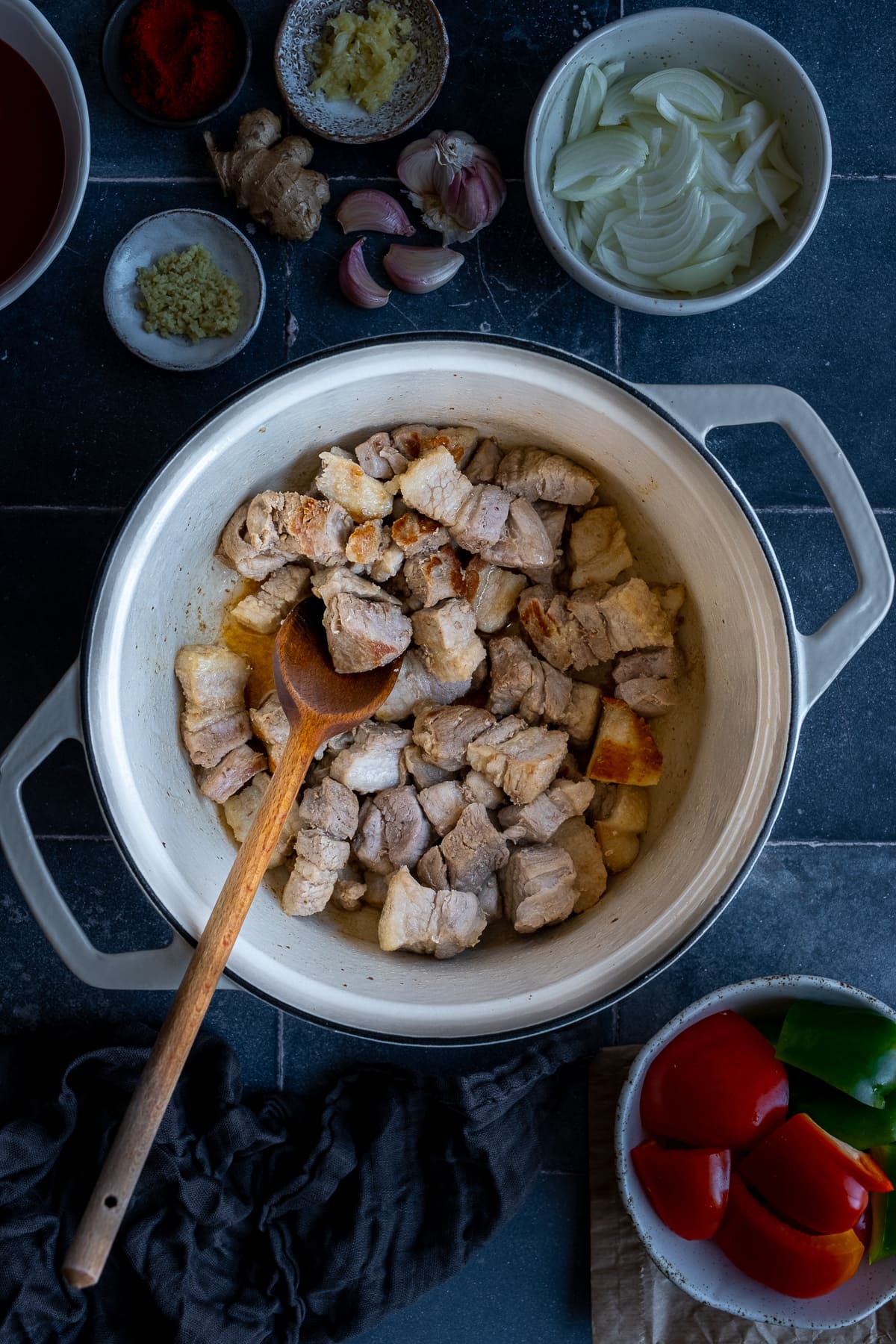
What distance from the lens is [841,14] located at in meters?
1.86

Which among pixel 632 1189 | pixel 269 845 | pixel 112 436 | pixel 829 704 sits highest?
pixel 112 436

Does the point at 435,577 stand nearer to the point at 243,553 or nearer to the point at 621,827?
the point at 243,553

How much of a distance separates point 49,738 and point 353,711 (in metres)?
0.45

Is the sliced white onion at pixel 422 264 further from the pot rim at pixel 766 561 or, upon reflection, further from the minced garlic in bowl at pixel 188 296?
the pot rim at pixel 766 561

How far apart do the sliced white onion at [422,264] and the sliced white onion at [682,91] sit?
41 cm

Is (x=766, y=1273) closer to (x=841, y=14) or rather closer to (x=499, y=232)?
(x=499, y=232)

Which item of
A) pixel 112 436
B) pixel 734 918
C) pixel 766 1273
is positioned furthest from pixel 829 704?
pixel 112 436

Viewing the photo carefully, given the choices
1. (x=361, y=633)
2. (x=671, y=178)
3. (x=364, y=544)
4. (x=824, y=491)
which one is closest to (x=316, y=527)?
(x=364, y=544)

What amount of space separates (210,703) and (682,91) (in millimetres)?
1311

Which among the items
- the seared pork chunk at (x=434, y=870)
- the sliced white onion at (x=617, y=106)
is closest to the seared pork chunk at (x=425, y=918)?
the seared pork chunk at (x=434, y=870)

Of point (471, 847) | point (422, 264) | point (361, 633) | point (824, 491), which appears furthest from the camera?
point (422, 264)

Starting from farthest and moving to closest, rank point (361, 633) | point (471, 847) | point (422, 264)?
1. point (422, 264)
2. point (471, 847)
3. point (361, 633)

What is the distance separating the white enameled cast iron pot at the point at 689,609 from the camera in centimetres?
141

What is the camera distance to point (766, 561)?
1392 mm
